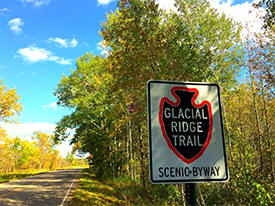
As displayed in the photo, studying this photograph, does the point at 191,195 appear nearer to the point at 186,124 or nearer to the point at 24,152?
the point at 186,124

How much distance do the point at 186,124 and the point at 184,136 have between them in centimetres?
8

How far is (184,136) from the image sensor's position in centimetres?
136

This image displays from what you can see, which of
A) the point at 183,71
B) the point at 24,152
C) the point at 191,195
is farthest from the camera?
the point at 24,152

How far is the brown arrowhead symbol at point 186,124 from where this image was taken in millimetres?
1341

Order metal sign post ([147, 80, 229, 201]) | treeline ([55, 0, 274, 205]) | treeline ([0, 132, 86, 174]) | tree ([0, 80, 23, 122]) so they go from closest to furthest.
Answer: metal sign post ([147, 80, 229, 201]) → treeline ([55, 0, 274, 205]) → tree ([0, 80, 23, 122]) → treeline ([0, 132, 86, 174])

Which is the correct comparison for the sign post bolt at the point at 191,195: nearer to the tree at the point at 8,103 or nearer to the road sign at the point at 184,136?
the road sign at the point at 184,136

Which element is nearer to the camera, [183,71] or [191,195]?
[191,195]

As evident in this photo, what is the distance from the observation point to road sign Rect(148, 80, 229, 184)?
1311mm

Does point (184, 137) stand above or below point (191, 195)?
above

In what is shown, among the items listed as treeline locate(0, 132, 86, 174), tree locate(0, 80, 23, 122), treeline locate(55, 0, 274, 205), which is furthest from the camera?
treeline locate(0, 132, 86, 174)

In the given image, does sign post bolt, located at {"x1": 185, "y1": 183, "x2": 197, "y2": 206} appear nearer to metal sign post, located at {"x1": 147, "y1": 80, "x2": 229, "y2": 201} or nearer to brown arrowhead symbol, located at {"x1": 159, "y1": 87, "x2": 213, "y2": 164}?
metal sign post, located at {"x1": 147, "y1": 80, "x2": 229, "y2": 201}

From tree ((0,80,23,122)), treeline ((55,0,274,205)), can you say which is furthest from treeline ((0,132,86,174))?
treeline ((55,0,274,205))

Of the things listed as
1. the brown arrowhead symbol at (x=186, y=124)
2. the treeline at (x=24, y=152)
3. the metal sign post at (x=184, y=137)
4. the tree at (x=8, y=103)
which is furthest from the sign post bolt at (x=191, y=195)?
the treeline at (x=24, y=152)

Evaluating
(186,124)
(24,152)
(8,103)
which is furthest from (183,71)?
(24,152)
